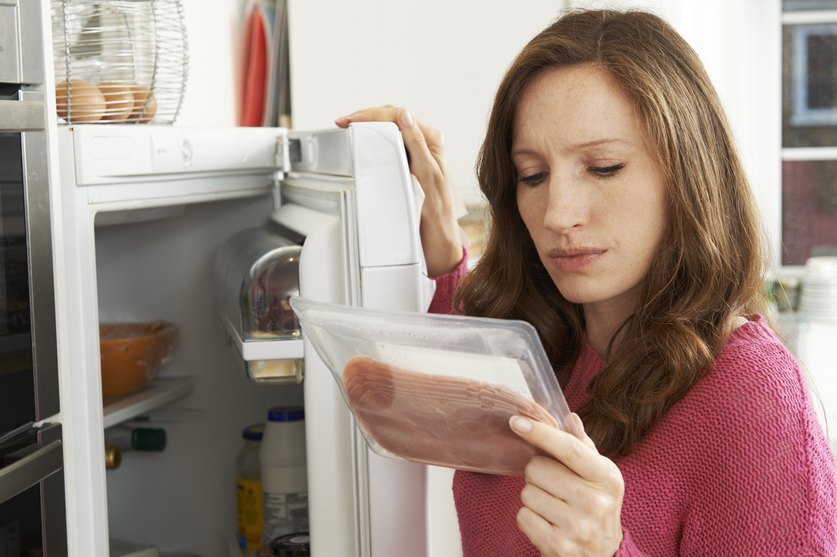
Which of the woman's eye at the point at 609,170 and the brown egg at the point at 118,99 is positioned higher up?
the brown egg at the point at 118,99

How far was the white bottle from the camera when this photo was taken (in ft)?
4.62

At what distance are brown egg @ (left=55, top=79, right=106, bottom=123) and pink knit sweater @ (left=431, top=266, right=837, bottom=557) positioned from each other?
77 centimetres

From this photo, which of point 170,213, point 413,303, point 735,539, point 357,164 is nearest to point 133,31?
point 170,213

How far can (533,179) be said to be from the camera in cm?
111

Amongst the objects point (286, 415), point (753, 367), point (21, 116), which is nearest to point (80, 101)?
point (21, 116)

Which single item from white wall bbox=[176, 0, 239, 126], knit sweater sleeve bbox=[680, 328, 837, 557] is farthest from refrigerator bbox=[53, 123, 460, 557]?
white wall bbox=[176, 0, 239, 126]

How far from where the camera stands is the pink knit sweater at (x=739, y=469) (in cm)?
92

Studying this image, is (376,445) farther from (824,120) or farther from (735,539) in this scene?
(824,120)

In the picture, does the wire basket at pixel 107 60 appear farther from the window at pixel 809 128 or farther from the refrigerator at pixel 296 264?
the window at pixel 809 128

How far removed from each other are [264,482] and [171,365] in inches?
13.1

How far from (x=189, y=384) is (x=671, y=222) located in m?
0.91

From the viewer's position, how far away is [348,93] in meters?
2.12

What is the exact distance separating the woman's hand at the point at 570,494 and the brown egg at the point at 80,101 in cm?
74

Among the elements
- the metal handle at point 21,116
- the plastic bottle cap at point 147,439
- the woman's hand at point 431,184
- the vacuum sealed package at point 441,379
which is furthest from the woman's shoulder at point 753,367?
the plastic bottle cap at point 147,439
